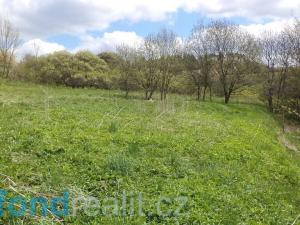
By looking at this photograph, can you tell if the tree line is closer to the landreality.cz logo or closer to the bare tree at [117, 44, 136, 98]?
the bare tree at [117, 44, 136, 98]

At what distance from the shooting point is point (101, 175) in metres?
8.96

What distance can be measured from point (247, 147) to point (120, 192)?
8664mm

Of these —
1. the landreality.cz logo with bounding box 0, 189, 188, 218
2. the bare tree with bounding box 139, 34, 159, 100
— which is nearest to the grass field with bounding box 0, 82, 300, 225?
the landreality.cz logo with bounding box 0, 189, 188, 218

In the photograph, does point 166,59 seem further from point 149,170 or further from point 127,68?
point 149,170

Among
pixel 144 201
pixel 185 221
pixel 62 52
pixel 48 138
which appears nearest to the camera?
pixel 185 221

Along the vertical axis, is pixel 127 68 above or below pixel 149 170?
above

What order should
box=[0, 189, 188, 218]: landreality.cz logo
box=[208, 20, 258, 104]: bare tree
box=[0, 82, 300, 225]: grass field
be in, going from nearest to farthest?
box=[0, 189, 188, 218]: landreality.cz logo < box=[0, 82, 300, 225]: grass field < box=[208, 20, 258, 104]: bare tree

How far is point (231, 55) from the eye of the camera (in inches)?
1678

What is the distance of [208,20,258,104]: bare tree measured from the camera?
42219 mm

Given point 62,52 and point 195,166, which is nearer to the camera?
point 195,166

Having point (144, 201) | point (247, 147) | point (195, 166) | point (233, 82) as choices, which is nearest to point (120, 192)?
point (144, 201)

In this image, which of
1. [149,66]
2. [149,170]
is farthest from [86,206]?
[149,66]

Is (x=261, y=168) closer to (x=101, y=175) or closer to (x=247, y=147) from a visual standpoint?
(x=247, y=147)

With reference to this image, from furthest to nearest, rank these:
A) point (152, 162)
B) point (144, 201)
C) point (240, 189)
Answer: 1. point (152, 162)
2. point (240, 189)
3. point (144, 201)
